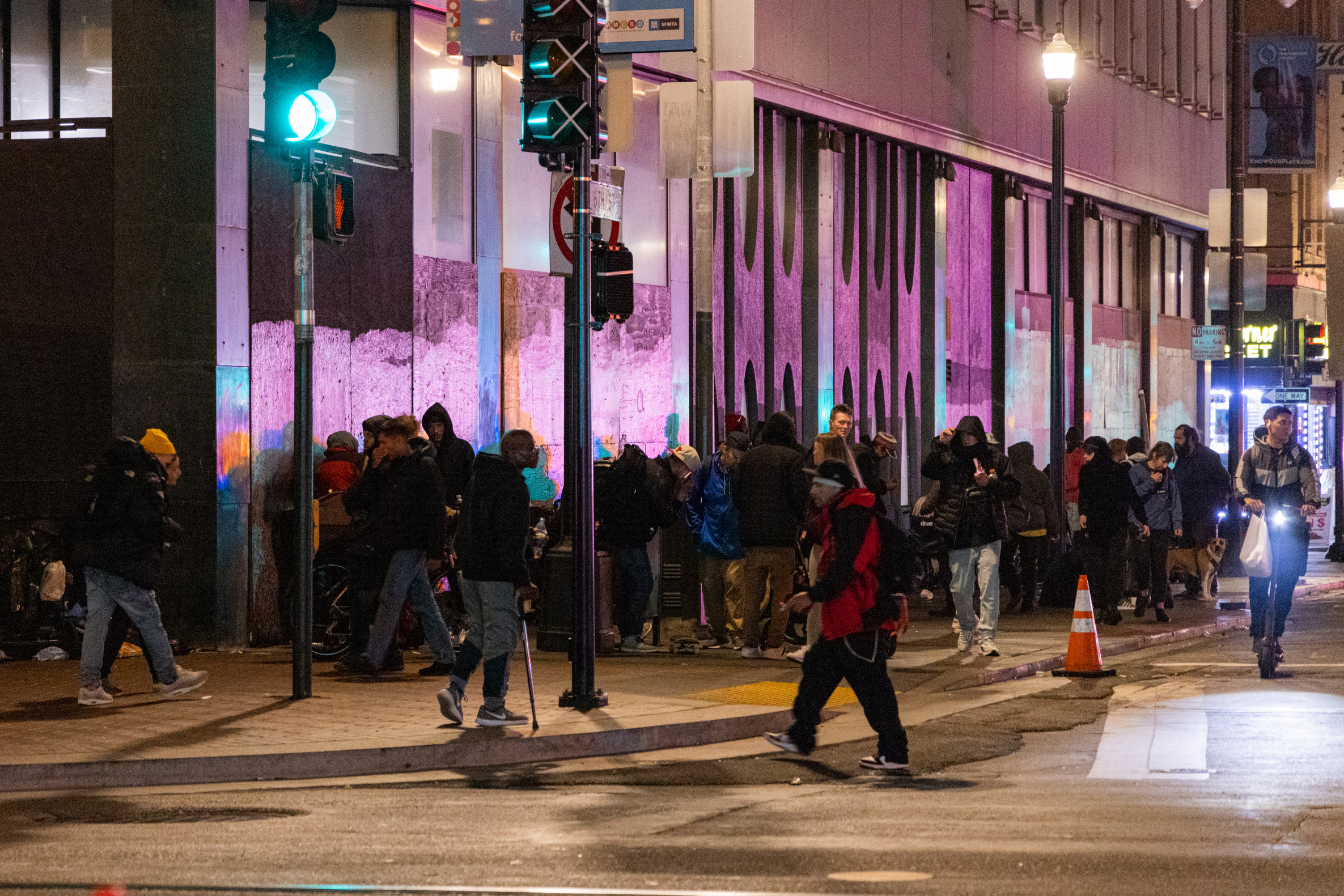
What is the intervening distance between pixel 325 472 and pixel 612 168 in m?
6.23

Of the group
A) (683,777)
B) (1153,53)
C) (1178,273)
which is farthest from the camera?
(1178,273)

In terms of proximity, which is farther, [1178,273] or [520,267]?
[1178,273]

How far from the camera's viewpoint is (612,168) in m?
21.2

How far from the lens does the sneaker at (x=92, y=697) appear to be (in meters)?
12.5

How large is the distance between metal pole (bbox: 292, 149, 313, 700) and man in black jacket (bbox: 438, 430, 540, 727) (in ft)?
4.67

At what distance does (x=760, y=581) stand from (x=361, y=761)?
5738mm

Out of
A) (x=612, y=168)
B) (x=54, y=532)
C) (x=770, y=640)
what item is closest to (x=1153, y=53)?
(x=612, y=168)

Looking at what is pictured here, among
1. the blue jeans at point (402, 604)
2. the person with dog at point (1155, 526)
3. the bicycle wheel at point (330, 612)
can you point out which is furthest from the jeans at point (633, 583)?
the person with dog at point (1155, 526)

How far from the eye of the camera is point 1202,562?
2323cm

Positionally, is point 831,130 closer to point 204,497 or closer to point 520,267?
point 520,267

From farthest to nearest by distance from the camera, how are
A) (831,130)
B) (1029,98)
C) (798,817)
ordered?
(1029,98) → (831,130) → (798,817)

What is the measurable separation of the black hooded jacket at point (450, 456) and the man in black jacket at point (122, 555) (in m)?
4.03

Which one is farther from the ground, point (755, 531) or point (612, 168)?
point (612, 168)

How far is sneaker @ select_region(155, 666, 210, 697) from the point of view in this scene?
1279 cm
